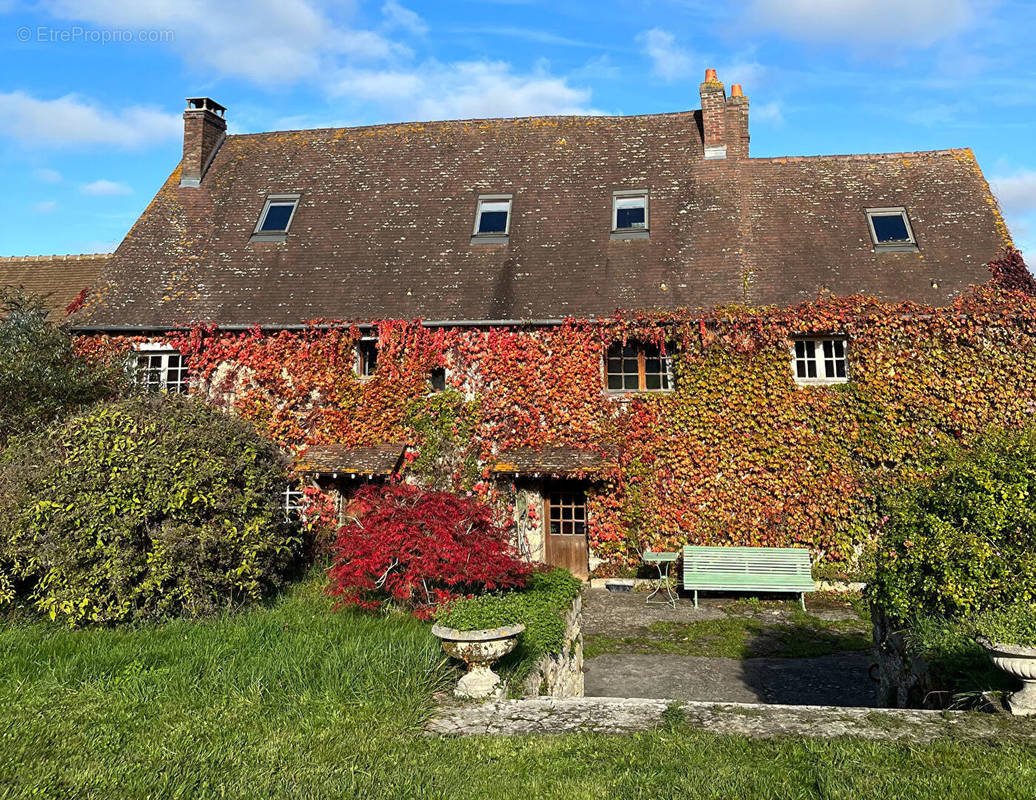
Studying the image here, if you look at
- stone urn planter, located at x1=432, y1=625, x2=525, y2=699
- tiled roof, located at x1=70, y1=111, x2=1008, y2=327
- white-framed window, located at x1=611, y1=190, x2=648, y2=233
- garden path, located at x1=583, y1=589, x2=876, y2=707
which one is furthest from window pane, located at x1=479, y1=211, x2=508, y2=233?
stone urn planter, located at x1=432, y1=625, x2=525, y2=699

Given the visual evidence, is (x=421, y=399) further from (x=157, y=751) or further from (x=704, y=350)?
(x=157, y=751)

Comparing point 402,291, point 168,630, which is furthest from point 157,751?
point 402,291

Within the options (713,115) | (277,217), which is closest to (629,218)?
Result: (713,115)

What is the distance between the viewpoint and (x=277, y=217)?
17562 mm

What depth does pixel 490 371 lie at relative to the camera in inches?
571

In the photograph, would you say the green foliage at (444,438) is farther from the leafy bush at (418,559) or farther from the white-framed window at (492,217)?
the leafy bush at (418,559)

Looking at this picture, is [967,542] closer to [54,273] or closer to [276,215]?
[276,215]

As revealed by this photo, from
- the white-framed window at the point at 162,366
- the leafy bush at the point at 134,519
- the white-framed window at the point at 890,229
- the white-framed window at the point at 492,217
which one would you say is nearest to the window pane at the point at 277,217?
the white-framed window at the point at 162,366

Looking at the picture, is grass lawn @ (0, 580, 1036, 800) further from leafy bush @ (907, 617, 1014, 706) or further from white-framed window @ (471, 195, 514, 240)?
white-framed window @ (471, 195, 514, 240)

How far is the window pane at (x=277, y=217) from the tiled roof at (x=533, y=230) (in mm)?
309

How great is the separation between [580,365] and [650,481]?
2617 mm

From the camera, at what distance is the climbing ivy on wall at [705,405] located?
13523 millimetres

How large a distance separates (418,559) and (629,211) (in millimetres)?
10732

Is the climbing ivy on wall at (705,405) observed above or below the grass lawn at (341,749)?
above
